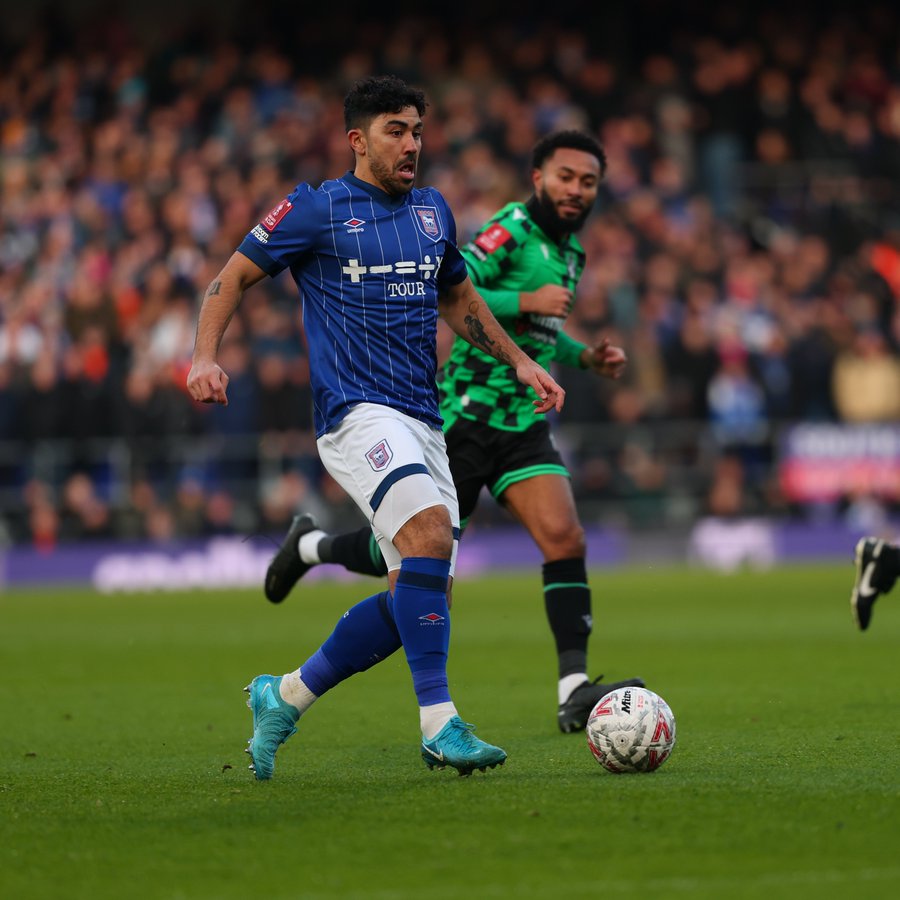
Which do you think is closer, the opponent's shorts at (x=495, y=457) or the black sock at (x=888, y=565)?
the opponent's shorts at (x=495, y=457)

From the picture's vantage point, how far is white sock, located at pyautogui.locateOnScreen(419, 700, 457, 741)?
644 centimetres

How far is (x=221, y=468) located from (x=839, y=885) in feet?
58.0

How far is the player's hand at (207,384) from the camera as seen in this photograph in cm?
619

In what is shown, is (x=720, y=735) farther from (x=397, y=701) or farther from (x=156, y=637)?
(x=156, y=637)

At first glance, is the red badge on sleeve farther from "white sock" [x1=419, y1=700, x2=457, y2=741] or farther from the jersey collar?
"white sock" [x1=419, y1=700, x2=457, y2=741]

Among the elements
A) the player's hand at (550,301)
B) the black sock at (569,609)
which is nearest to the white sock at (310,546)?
the black sock at (569,609)

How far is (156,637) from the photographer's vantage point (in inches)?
577

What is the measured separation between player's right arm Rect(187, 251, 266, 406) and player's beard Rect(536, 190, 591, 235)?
2525 mm

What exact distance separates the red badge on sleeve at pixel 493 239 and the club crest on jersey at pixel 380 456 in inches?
97.1

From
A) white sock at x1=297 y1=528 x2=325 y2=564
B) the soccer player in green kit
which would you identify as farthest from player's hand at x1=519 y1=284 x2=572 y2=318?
white sock at x1=297 y1=528 x2=325 y2=564

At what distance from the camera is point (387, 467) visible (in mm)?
6504

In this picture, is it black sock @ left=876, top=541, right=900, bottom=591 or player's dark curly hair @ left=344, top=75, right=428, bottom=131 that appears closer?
player's dark curly hair @ left=344, top=75, right=428, bottom=131

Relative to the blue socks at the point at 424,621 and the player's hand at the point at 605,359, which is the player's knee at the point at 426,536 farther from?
the player's hand at the point at 605,359

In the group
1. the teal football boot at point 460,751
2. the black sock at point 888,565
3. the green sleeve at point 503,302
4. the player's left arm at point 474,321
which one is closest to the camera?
the teal football boot at point 460,751
